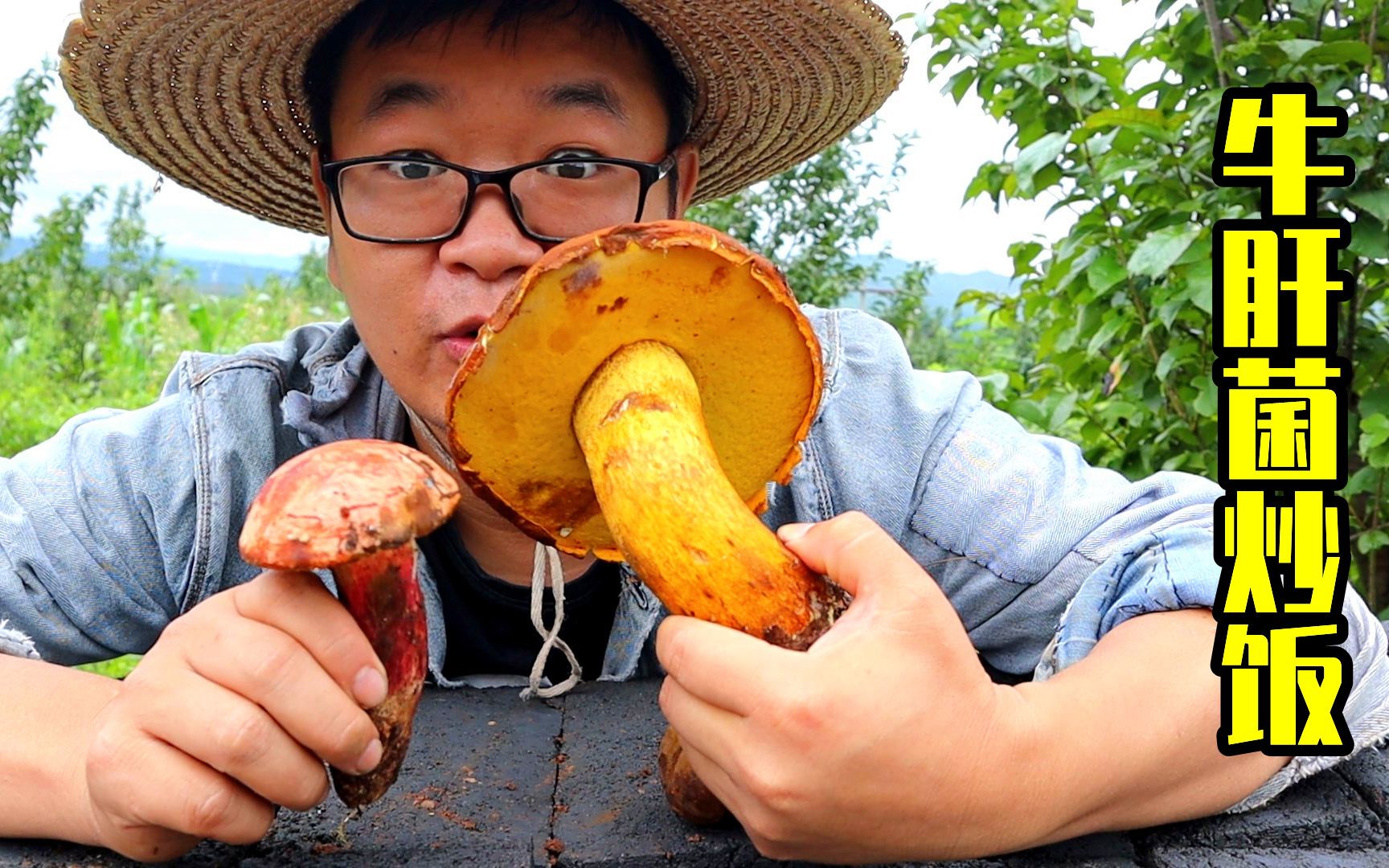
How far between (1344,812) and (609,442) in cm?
78

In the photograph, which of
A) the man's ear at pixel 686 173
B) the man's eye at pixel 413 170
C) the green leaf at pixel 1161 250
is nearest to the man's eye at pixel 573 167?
the man's eye at pixel 413 170

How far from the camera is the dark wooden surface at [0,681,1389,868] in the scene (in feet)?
3.15

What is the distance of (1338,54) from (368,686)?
1780 mm

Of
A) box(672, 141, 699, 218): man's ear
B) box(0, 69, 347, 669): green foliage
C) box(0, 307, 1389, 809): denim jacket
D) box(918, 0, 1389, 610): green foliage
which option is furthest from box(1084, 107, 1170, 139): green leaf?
box(0, 69, 347, 669): green foliage

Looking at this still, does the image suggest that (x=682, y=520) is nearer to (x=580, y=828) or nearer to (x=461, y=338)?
(x=580, y=828)

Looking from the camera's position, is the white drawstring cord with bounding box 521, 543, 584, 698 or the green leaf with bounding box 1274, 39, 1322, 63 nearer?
the white drawstring cord with bounding box 521, 543, 584, 698

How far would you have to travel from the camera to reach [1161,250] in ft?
5.99

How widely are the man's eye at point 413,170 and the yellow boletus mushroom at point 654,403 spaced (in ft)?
1.48

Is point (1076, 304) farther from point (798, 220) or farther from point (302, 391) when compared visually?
point (798, 220)

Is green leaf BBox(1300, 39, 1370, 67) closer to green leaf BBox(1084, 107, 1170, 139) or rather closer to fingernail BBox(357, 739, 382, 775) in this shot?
green leaf BBox(1084, 107, 1170, 139)

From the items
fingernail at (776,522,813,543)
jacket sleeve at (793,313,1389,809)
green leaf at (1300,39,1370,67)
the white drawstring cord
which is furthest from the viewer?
green leaf at (1300,39,1370,67)

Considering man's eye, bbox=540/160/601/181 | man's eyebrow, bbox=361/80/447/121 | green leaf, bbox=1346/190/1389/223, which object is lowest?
green leaf, bbox=1346/190/1389/223

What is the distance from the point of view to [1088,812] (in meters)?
0.96

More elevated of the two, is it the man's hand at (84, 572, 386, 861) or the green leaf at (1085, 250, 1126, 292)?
the green leaf at (1085, 250, 1126, 292)
